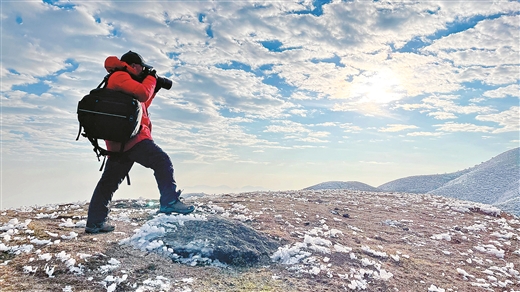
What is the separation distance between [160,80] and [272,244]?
3.98 metres

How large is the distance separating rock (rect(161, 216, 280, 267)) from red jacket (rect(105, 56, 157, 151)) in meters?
1.89

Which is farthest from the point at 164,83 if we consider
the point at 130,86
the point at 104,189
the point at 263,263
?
the point at 263,263

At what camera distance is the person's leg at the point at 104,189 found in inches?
246

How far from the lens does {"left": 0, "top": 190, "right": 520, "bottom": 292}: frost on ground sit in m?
4.48

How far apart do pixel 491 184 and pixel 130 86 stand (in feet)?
103

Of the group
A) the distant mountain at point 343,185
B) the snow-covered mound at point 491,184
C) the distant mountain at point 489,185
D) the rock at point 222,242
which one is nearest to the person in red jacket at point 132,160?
the rock at point 222,242

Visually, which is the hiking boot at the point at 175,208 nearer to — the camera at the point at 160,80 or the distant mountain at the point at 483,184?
the camera at the point at 160,80

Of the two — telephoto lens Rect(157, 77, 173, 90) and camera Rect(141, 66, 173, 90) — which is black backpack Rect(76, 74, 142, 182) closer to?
camera Rect(141, 66, 173, 90)

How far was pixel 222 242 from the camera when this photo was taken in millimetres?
5805

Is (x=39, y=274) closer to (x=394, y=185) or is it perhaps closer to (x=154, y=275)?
(x=154, y=275)

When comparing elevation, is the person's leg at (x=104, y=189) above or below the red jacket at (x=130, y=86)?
below

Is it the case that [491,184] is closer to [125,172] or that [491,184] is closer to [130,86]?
[125,172]

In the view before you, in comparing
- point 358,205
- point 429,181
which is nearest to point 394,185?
point 429,181

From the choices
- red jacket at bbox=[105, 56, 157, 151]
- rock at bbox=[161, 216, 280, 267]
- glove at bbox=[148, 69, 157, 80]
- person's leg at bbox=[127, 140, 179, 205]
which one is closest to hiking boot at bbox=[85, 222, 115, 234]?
person's leg at bbox=[127, 140, 179, 205]
